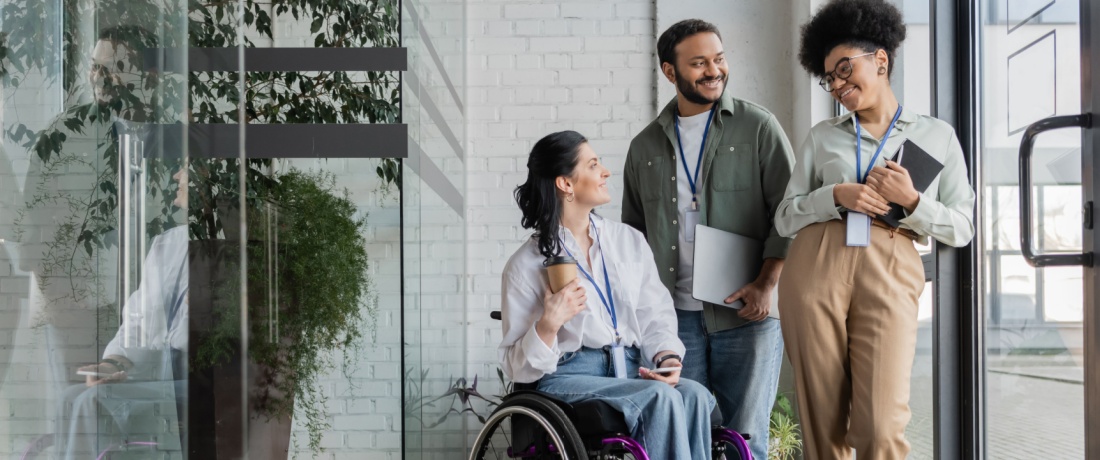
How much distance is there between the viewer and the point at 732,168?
2555mm

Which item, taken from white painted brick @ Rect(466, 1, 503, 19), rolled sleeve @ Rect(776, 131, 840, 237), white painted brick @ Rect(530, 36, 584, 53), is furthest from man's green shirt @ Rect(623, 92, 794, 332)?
white painted brick @ Rect(466, 1, 503, 19)

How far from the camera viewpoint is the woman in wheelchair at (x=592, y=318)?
205 centimetres

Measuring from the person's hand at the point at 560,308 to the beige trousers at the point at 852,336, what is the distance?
17.3 inches

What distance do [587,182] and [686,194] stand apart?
1.04 feet

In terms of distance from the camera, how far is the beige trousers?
6.73ft

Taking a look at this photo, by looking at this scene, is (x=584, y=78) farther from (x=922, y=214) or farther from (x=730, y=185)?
(x=922, y=214)

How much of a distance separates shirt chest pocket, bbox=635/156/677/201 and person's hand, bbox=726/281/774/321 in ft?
1.08

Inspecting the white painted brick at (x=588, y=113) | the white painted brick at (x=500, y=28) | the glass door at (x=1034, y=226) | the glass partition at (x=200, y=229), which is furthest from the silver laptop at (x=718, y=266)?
the white painted brick at (x=500, y=28)

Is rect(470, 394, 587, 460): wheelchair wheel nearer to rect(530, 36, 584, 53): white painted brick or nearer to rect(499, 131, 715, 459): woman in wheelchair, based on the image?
rect(499, 131, 715, 459): woman in wheelchair

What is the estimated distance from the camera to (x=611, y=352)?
2309mm

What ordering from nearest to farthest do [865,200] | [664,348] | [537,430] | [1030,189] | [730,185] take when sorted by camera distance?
[1030,189]
[865,200]
[537,430]
[664,348]
[730,185]

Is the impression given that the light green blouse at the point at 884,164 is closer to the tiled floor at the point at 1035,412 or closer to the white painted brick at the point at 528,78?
the tiled floor at the point at 1035,412

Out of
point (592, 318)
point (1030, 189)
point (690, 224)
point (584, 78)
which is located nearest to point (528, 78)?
point (584, 78)

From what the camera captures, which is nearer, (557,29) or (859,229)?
(859,229)
